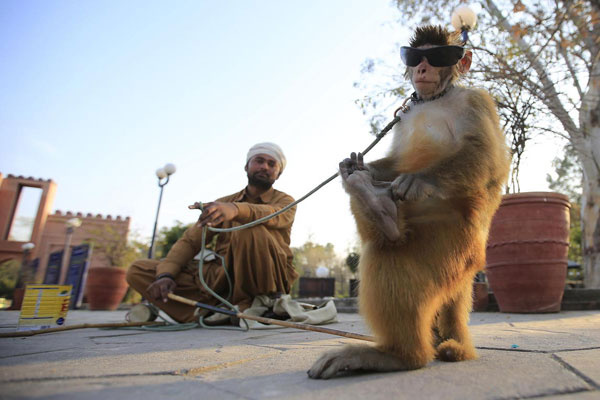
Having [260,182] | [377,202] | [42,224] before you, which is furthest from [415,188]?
[42,224]

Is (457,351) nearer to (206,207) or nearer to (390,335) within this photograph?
(390,335)

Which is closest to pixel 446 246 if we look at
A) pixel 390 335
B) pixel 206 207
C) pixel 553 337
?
pixel 390 335

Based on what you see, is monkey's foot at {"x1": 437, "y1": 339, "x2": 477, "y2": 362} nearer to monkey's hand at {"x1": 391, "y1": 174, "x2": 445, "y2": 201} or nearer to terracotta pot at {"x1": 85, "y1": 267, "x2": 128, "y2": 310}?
monkey's hand at {"x1": 391, "y1": 174, "x2": 445, "y2": 201}

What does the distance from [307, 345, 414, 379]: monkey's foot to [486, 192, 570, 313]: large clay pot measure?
156 inches

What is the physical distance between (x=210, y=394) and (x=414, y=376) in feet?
2.24

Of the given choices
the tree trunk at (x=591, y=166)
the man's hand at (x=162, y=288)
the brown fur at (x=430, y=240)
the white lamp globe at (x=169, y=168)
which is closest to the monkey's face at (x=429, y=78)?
the brown fur at (x=430, y=240)

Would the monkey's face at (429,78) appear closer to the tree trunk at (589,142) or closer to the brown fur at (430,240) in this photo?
the brown fur at (430,240)

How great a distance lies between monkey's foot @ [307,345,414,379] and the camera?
129 cm

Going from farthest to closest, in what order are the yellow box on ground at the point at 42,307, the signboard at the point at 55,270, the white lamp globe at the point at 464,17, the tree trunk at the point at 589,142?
the signboard at the point at 55,270
the tree trunk at the point at 589,142
the white lamp globe at the point at 464,17
the yellow box on ground at the point at 42,307

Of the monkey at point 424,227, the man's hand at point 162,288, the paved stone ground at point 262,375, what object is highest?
the monkey at point 424,227

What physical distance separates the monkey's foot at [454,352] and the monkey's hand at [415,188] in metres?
0.69

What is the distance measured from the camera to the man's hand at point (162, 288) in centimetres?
351

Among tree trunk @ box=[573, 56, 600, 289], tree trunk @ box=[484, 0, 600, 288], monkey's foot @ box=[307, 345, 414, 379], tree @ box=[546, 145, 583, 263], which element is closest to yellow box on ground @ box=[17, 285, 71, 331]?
monkey's foot @ box=[307, 345, 414, 379]

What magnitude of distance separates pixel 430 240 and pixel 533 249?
388 cm
